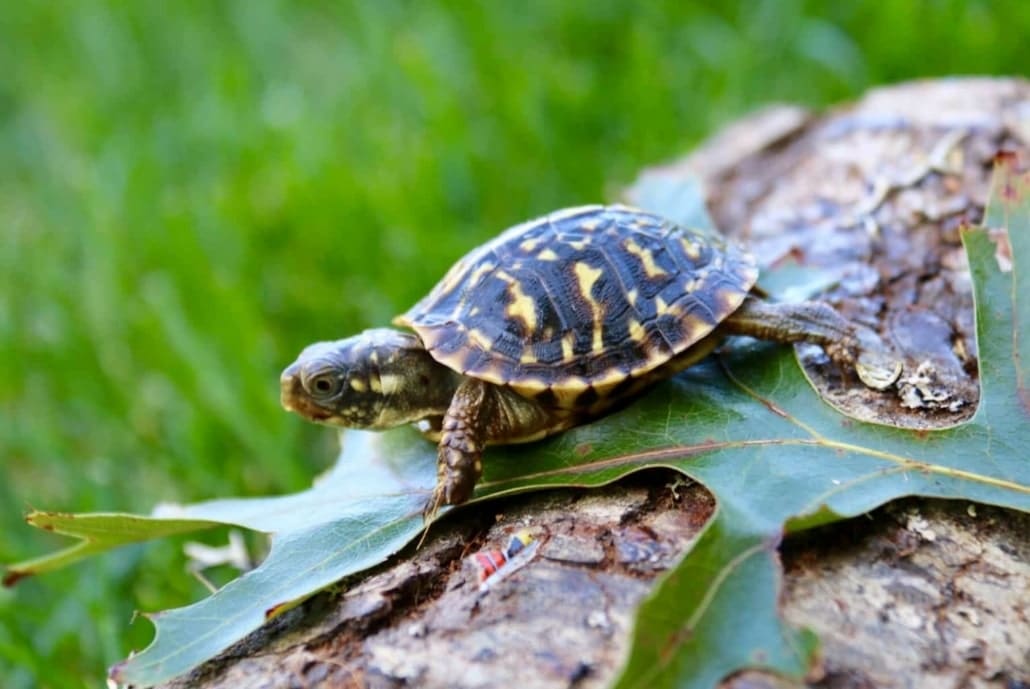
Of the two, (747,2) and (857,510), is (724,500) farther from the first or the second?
(747,2)

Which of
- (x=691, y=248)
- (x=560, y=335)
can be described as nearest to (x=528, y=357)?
(x=560, y=335)

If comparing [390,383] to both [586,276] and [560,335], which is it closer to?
[560,335]

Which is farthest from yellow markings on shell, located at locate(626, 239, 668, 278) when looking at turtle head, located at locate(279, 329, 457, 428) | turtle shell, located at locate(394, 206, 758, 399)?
turtle head, located at locate(279, 329, 457, 428)

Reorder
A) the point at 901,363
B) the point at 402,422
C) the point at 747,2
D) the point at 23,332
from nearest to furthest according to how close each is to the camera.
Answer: the point at 901,363 → the point at 402,422 → the point at 23,332 → the point at 747,2

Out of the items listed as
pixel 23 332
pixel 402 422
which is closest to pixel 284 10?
pixel 23 332

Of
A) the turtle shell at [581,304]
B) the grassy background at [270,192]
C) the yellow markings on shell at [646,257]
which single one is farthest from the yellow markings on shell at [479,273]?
the grassy background at [270,192]

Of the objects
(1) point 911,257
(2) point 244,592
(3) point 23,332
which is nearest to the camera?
(2) point 244,592

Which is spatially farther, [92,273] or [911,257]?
[92,273]

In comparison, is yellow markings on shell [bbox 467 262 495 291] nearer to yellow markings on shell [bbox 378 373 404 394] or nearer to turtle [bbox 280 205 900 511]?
turtle [bbox 280 205 900 511]
